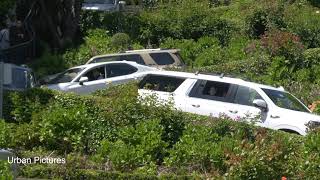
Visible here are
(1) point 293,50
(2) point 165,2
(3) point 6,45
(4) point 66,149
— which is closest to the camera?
(4) point 66,149

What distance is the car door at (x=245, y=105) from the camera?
16.0 m

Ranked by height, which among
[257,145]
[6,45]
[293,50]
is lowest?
[6,45]

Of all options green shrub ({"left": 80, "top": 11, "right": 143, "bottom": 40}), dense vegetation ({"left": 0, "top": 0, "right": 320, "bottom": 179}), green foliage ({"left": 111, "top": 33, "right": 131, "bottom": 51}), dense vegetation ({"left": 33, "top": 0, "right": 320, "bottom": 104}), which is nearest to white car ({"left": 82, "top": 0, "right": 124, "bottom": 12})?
dense vegetation ({"left": 33, "top": 0, "right": 320, "bottom": 104})

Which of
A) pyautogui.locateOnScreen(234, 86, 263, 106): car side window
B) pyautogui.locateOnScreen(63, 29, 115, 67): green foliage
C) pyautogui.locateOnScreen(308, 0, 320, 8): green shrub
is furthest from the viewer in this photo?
pyautogui.locateOnScreen(308, 0, 320, 8): green shrub

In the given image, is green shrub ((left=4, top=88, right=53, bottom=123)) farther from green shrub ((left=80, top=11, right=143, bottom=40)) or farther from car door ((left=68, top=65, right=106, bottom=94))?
green shrub ((left=80, top=11, right=143, bottom=40))

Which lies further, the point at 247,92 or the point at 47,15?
the point at 47,15

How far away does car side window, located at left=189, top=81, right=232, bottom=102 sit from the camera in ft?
54.8

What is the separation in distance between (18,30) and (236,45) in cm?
991

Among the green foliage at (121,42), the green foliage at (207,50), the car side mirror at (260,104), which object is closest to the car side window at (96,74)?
the car side mirror at (260,104)

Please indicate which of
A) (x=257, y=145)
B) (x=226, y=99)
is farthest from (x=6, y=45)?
(x=257, y=145)

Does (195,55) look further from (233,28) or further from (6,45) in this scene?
(6,45)

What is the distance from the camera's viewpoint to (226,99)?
1661cm

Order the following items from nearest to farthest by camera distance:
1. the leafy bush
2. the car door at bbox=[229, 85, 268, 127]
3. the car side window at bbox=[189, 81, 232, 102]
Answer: the car door at bbox=[229, 85, 268, 127] → the car side window at bbox=[189, 81, 232, 102] → the leafy bush

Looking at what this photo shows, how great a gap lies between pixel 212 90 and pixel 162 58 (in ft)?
24.4
